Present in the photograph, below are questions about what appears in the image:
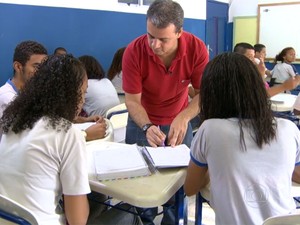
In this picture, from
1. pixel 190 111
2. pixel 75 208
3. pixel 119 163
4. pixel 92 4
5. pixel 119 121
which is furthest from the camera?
pixel 92 4

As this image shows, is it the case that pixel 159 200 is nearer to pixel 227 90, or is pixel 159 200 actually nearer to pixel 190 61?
pixel 227 90

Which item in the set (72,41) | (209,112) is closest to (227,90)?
(209,112)

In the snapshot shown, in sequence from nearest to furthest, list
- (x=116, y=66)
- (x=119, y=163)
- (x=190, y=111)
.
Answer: (x=119, y=163) → (x=190, y=111) → (x=116, y=66)

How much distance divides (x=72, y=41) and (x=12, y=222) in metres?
3.34

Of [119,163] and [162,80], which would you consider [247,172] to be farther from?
[162,80]

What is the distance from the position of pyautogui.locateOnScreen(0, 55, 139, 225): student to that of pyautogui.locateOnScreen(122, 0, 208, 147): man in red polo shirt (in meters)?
0.63

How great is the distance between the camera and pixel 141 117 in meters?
1.85

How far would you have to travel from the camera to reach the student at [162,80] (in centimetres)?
178

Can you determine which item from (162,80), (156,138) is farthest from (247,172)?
(162,80)

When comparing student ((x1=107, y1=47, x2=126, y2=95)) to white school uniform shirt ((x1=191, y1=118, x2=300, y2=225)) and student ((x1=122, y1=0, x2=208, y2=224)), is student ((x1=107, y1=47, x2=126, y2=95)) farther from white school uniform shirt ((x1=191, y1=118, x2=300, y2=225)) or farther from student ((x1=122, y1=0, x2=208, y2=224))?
white school uniform shirt ((x1=191, y1=118, x2=300, y2=225))

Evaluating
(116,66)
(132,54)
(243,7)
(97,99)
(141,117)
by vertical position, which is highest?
(243,7)

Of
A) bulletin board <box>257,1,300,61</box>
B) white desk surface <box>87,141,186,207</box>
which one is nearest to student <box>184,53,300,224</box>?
white desk surface <box>87,141,186,207</box>

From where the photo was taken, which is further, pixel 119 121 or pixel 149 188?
pixel 119 121

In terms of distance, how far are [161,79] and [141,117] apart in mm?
260
